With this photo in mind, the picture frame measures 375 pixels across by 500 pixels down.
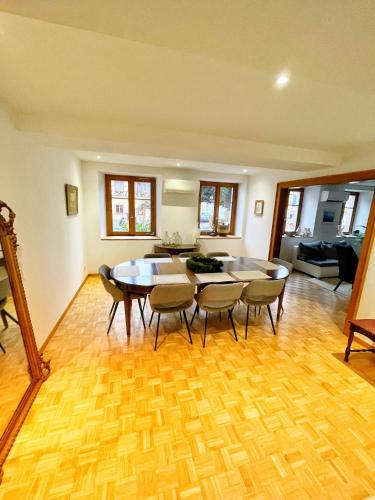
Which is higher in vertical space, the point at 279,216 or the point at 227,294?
the point at 279,216

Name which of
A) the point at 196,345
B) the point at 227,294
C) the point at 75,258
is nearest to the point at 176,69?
the point at 227,294

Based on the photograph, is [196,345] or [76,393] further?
[196,345]

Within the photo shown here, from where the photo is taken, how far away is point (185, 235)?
17.3 feet

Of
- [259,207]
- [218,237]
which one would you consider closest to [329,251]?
[259,207]

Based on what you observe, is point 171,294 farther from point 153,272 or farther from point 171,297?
point 153,272

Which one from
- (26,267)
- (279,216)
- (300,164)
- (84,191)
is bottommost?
(26,267)

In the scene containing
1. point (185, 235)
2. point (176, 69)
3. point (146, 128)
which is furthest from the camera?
point (185, 235)

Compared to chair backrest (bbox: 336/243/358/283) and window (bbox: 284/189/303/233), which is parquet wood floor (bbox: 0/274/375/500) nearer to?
chair backrest (bbox: 336/243/358/283)

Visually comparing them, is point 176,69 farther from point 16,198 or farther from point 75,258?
point 75,258

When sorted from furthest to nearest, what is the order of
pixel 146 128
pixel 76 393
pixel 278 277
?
pixel 278 277 → pixel 146 128 → pixel 76 393

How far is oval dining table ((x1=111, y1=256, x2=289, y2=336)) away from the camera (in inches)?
95.0

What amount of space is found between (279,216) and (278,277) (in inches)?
79.7

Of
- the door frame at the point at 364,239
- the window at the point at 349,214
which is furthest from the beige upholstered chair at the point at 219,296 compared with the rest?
the window at the point at 349,214

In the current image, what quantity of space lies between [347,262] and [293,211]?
243cm
